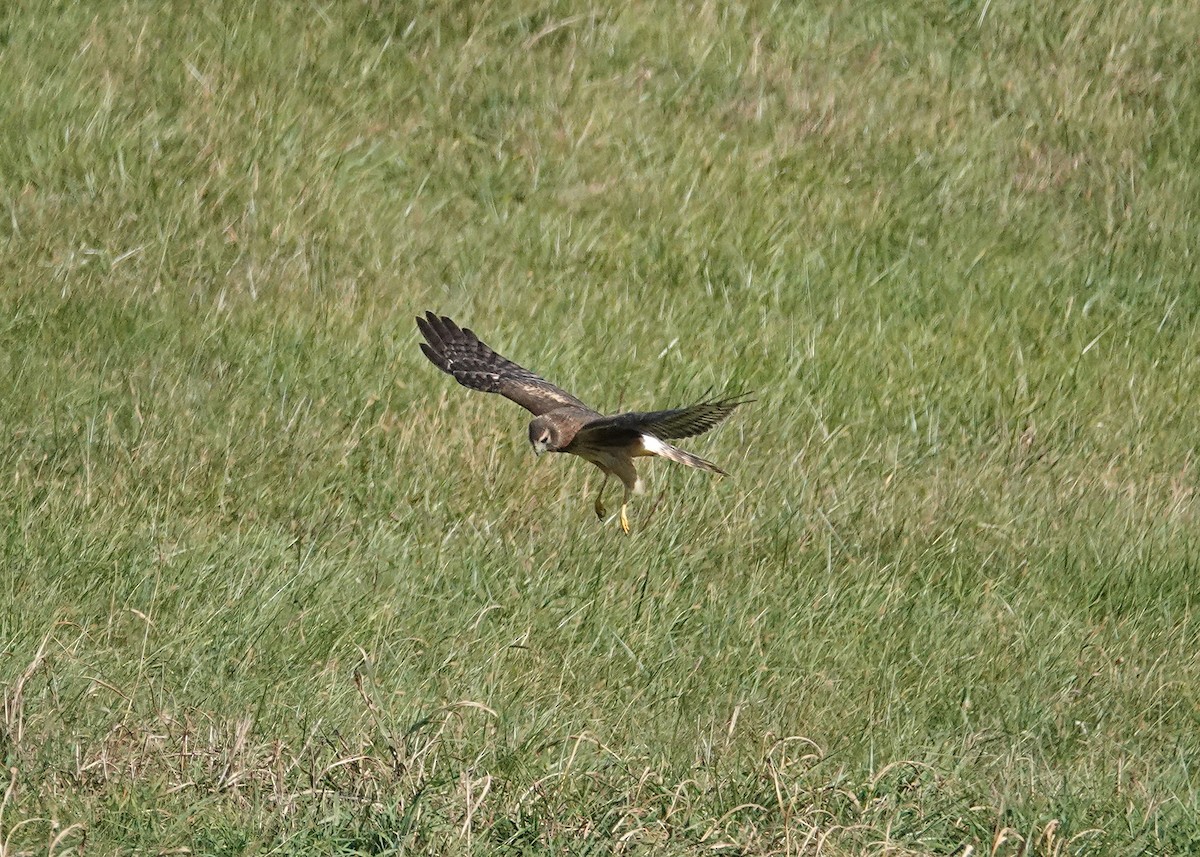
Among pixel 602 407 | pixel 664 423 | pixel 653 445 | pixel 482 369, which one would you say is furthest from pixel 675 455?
pixel 602 407

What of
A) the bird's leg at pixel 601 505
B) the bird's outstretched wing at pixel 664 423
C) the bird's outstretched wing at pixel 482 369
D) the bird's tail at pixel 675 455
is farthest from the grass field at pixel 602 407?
the bird's outstretched wing at pixel 664 423

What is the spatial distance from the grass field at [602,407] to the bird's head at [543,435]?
39 cm

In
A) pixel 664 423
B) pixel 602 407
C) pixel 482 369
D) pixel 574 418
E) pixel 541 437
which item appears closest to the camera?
pixel 664 423

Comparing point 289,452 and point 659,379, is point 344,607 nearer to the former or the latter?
point 289,452

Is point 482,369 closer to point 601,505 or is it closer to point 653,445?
point 601,505

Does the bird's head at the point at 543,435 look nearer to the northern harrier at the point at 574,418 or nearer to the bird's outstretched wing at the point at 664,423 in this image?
the northern harrier at the point at 574,418

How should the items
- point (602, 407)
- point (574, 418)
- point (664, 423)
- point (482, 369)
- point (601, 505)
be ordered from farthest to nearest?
point (602, 407) → point (482, 369) → point (601, 505) → point (574, 418) → point (664, 423)

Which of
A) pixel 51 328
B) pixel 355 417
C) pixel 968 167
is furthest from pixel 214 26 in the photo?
pixel 968 167

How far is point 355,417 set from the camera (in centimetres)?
746

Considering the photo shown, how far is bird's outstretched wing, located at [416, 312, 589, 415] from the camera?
716 cm

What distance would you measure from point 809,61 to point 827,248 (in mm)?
1897

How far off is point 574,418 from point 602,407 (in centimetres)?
112

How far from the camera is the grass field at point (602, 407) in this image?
471cm

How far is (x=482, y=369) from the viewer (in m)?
7.45
